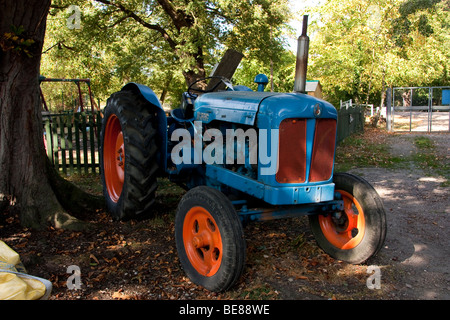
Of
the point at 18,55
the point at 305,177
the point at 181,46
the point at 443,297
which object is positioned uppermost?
the point at 181,46

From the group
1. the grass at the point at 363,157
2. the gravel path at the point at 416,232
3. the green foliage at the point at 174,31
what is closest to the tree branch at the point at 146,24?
the green foliage at the point at 174,31

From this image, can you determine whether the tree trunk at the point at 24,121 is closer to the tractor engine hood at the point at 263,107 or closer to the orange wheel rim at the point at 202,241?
the orange wheel rim at the point at 202,241

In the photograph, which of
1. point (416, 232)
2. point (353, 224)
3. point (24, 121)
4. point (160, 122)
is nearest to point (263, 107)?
point (353, 224)

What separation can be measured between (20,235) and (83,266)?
1.03m

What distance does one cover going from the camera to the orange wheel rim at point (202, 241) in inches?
129

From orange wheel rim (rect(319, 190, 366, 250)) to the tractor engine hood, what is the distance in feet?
2.96

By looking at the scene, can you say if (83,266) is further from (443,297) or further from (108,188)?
(443,297)

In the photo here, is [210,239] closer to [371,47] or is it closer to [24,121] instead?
[24,121]

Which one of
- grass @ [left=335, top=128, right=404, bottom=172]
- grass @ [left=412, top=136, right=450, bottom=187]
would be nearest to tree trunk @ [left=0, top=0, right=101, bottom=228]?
grass @ [left=335, top=128, right=404, bottom=172]

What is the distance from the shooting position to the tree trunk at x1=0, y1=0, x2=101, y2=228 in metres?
4.29

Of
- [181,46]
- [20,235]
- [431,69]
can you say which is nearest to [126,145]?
[20,235]

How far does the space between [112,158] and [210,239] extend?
259cm

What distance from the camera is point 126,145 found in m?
4.34

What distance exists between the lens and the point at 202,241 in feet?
11.1
